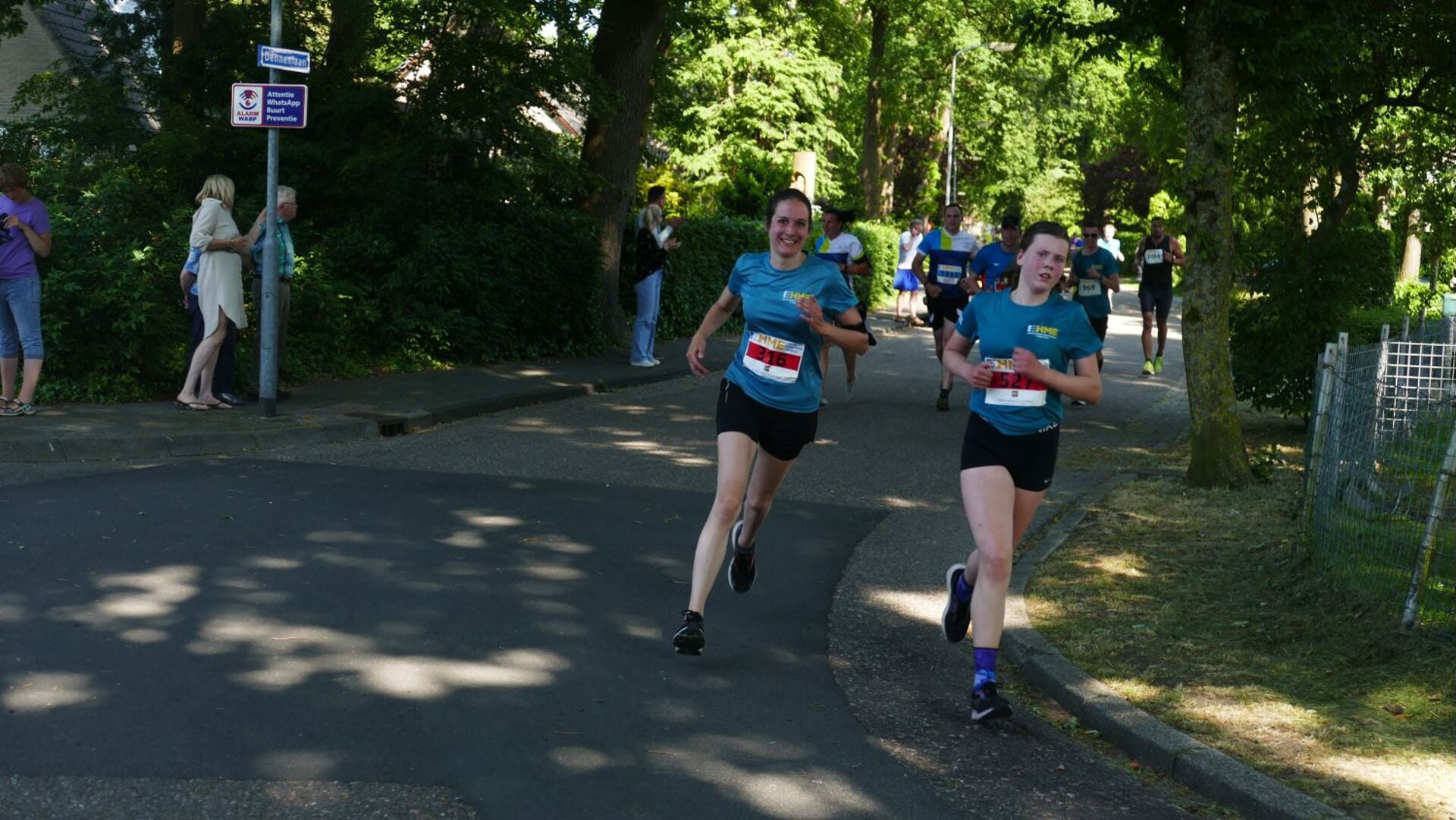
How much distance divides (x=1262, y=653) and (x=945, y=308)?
9.42 meters

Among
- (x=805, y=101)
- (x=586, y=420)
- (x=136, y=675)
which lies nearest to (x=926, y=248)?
(x=586, y=420)

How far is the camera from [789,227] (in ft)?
22.1

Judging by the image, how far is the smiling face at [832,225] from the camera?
1459cm

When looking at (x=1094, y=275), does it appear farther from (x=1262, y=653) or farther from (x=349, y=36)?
(x=1262, y=653)

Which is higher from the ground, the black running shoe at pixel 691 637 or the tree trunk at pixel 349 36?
the tree trunk at pixel 349 36

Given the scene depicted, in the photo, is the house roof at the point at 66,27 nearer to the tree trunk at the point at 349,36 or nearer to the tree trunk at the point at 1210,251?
the tree trunk at the point at 349,36

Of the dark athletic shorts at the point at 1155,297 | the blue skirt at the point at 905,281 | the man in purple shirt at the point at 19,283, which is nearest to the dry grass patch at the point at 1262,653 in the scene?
the man in purple shirt at the point at 19,283

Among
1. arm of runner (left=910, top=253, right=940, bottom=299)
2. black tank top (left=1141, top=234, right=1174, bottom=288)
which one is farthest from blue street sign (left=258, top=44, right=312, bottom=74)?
black tank top (left=1141, top=234, right=1174, bottom=288)

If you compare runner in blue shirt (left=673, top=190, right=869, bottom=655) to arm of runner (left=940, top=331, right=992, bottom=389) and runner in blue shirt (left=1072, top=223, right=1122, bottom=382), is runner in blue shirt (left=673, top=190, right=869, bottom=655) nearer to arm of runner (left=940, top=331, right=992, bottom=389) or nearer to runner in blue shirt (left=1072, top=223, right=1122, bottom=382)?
arm of runner (left=940, top=331, right=992, bottom=389)

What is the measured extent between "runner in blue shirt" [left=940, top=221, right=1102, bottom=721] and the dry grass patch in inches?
27.2

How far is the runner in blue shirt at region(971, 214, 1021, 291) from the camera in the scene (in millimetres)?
14477

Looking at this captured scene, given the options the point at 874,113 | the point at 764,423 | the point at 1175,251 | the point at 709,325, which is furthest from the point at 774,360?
the point at 874,113

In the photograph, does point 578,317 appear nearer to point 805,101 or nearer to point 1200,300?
point 1200,300

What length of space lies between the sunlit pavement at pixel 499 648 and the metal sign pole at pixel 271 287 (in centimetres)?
196
